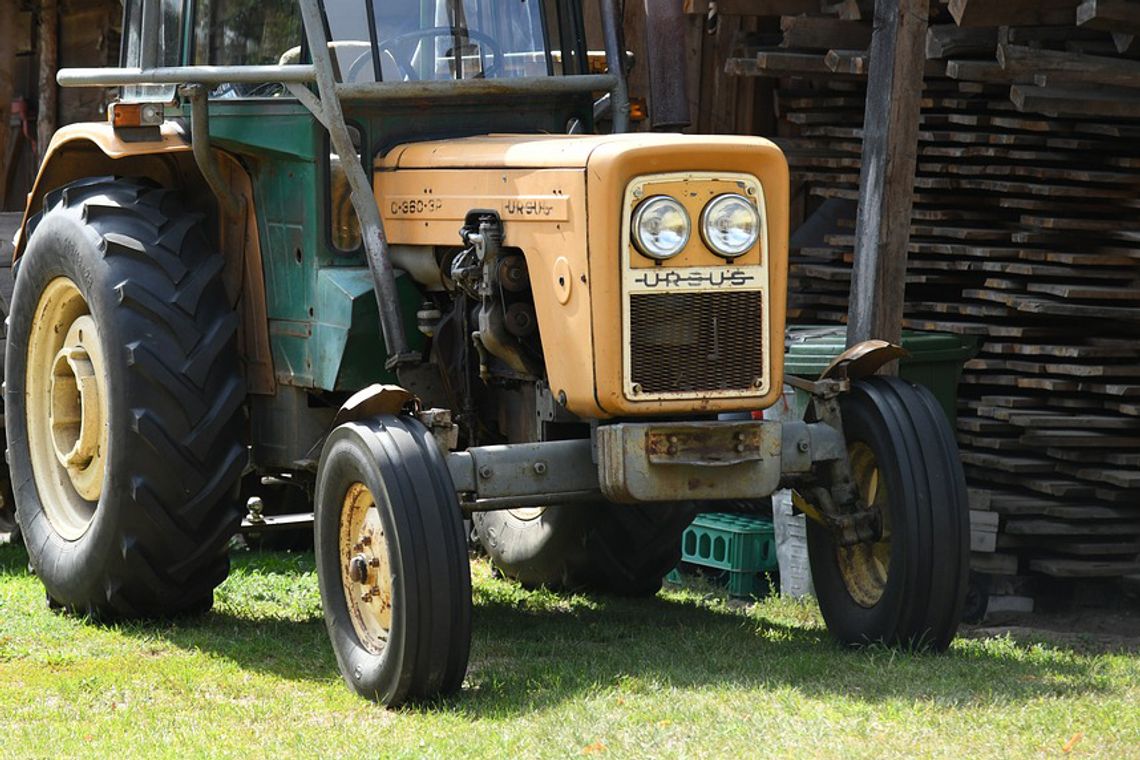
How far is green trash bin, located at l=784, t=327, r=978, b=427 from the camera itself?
7.86 m

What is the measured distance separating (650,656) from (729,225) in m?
1.49

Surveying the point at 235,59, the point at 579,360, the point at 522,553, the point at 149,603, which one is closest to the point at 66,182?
the point at 235,59

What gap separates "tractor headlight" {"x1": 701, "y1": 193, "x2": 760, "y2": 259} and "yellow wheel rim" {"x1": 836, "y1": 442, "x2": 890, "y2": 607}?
0.89 meters

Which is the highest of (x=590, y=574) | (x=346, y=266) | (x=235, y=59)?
(x=235, y=59)

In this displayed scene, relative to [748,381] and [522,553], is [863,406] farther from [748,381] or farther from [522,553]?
[522,553]

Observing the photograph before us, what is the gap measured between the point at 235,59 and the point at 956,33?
11.2 feet

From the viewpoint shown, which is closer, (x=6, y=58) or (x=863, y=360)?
(x=863, y=360)

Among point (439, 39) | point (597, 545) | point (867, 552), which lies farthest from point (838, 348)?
point (439, 39)

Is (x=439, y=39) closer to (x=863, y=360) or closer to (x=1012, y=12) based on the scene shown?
(x=863, y=360)

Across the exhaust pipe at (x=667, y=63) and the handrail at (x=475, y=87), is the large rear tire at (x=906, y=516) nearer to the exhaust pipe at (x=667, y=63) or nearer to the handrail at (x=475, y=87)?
the exhaust pipe at (x=667, y=63)

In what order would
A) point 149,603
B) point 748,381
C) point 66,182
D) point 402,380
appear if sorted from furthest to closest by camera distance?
point 66,182, point 149,603, point 402,380, point 748,381

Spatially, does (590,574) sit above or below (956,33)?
below

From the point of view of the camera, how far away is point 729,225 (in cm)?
557

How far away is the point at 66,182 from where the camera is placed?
7.35 meters
